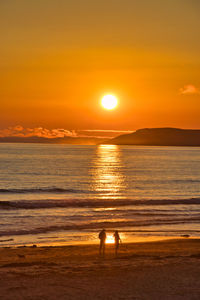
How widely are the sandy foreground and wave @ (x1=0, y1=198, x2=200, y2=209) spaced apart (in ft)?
74.9

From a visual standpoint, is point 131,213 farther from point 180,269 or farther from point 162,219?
point 180,269

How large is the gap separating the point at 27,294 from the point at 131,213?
89.5 feet

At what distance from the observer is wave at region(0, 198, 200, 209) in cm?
4742

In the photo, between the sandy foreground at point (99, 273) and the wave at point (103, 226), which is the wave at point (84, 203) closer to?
the wave at point (103, 226)

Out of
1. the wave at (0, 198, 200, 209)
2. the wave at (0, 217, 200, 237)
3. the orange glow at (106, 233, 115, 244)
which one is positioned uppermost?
the wave at (0, 198, 200, 209)

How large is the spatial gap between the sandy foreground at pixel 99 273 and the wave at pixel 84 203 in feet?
74.9

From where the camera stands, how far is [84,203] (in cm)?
5062

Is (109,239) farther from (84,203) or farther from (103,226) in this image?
(84,203)

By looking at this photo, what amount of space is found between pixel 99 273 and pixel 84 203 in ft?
105

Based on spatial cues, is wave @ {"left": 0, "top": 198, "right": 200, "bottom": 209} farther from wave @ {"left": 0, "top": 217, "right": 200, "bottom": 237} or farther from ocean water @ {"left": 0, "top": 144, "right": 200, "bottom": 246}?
wave @ {"left": 0, "top": 217, "right": 200, "bottom": 237}

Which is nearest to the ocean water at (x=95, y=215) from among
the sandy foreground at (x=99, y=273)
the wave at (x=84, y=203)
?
the wave at (x=84, y=203)

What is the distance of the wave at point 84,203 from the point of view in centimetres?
4742

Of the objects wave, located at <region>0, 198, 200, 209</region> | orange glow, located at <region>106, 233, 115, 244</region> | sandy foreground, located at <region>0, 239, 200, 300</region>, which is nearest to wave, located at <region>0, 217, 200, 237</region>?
orange glow, located at <region>106, 233, 115, 244</region>

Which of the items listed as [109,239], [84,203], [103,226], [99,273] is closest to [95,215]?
[103,226]
